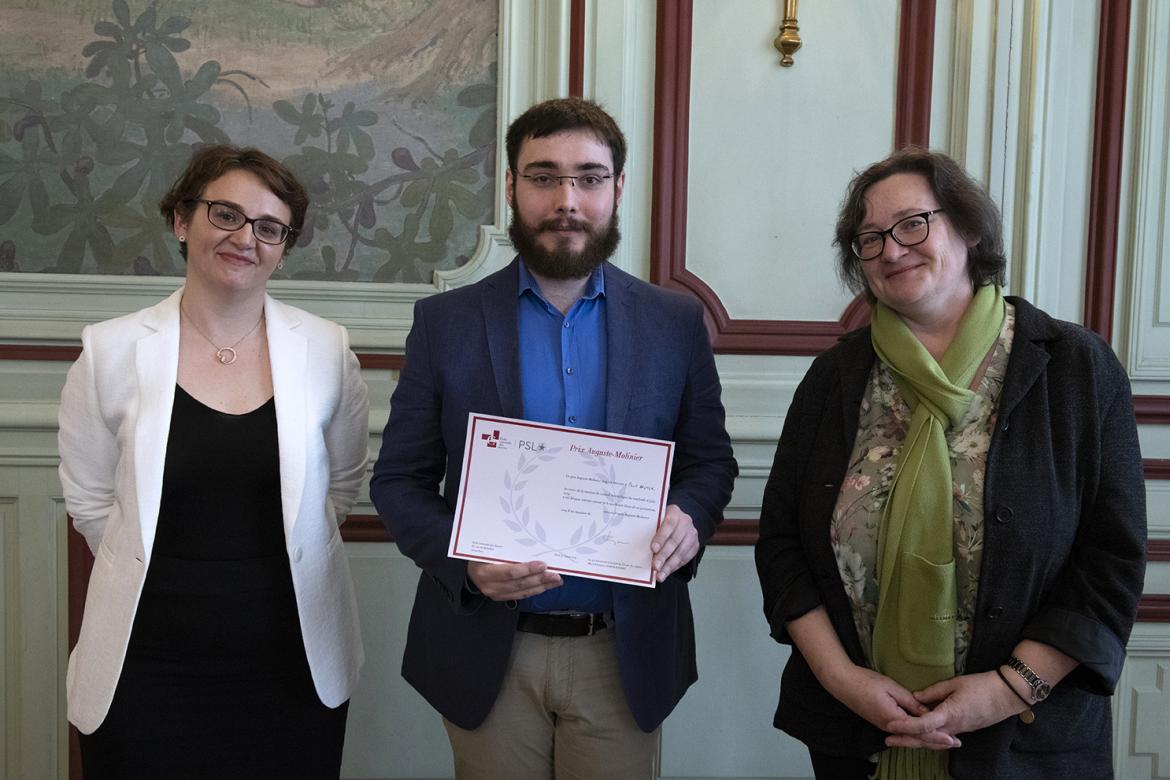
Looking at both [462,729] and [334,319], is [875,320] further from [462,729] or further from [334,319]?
[334,319]

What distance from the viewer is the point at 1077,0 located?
2.82 m

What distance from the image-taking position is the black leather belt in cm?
183

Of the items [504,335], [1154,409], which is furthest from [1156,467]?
[504,335]

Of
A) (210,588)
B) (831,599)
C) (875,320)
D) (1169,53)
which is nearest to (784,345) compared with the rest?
(875,320)

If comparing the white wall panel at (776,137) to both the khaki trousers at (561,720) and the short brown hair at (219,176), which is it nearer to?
the short brown hair at (219,176)

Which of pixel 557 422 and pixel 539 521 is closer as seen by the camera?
pixel 539 521

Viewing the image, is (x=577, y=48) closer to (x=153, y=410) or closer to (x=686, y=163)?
(x=686, y=163)

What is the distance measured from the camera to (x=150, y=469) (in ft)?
6.18

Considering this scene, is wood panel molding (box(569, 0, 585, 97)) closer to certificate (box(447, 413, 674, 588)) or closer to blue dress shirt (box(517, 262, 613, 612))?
blue dress shirt (box(517, 262, 613, 612))

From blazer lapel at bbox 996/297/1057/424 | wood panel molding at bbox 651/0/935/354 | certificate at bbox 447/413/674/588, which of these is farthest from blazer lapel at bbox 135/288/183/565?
blazer lapel at bbox 996/297/1057/424

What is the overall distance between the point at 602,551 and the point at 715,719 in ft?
4.69

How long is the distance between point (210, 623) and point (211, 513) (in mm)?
229

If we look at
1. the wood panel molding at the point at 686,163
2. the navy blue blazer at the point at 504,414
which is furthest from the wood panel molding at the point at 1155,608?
the navy blue blazer at the point at 504,414

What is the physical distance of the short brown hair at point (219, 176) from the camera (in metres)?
2.00
